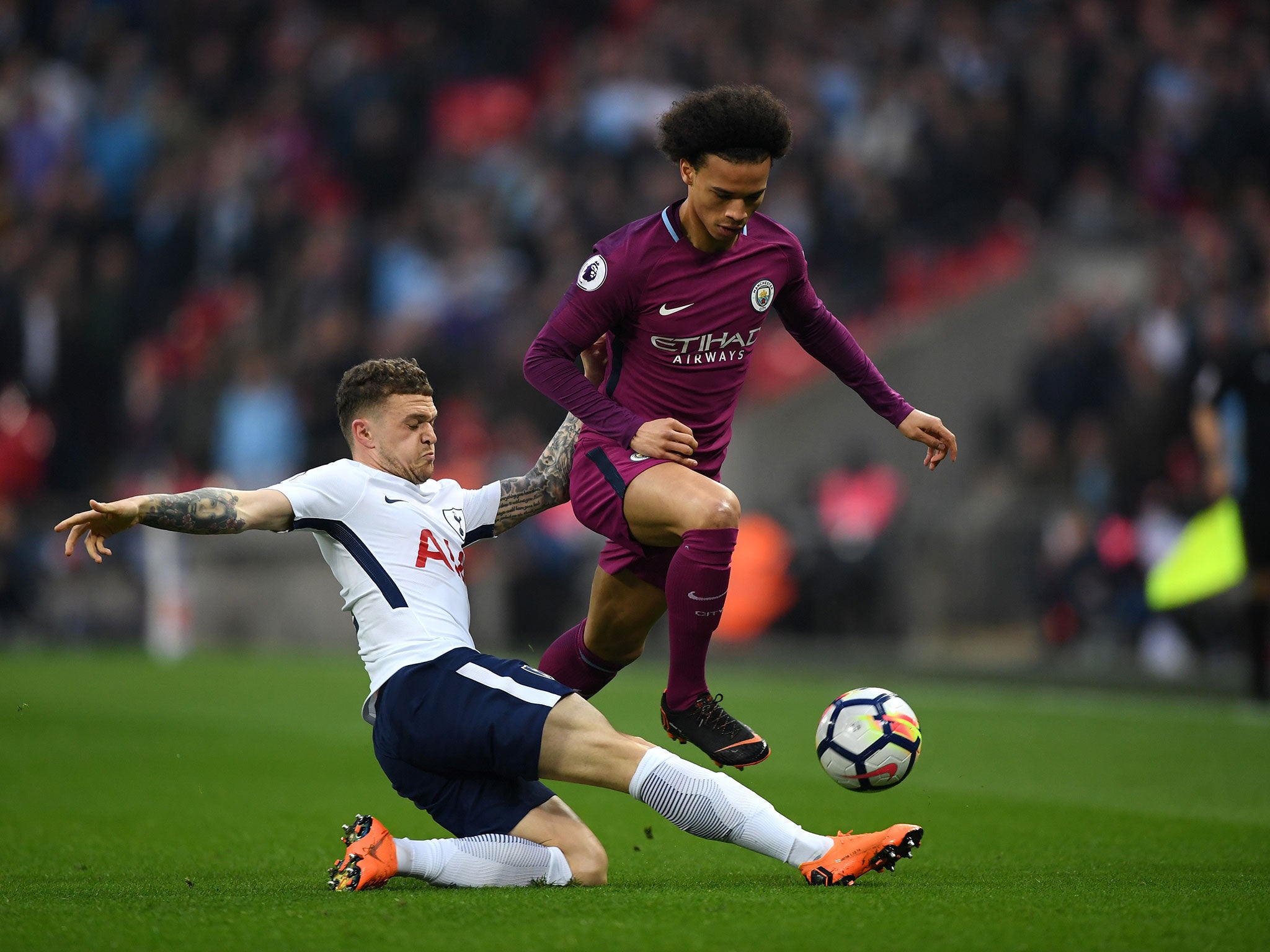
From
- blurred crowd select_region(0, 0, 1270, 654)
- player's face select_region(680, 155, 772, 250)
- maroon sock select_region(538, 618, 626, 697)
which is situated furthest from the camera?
blurred crowd select_region(0, 0, 1270, 654)

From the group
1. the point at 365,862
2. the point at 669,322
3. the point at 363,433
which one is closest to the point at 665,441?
the point at 669,322

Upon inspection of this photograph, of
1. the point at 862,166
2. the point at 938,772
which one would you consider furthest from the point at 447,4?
the point at 938,772

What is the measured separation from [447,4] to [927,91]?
6919 mm

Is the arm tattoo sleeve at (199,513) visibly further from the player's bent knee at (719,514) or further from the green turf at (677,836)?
the player's bent knee at (719,514)

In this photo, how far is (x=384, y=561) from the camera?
4.80 m

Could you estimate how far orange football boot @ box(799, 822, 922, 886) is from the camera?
4500 mm

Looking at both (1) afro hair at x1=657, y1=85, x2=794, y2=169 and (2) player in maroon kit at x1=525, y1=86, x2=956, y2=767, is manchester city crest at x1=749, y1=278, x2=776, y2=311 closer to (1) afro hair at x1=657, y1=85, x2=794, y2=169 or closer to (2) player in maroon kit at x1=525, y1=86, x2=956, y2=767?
(2) player in maroon kit at x1=525, y1=86, x2=956, y2=767

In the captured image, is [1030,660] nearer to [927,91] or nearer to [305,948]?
[927,91]

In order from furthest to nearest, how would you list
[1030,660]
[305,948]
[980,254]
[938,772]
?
1. [980,254]
2. [1030,660]
3. [938,772]
4. [305,948]

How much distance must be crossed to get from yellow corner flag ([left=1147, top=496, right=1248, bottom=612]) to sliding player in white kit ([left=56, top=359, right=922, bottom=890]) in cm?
653

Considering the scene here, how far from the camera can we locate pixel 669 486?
16.3 ft

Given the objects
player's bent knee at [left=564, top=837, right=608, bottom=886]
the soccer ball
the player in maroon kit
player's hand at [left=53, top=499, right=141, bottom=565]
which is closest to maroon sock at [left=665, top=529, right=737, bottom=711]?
the player in maroon kit

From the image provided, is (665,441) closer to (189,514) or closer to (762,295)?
(762,295)

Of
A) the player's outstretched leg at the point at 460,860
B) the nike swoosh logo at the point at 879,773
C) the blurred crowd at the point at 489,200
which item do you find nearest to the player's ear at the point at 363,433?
the player's outstretched leg at the point at 460,860
